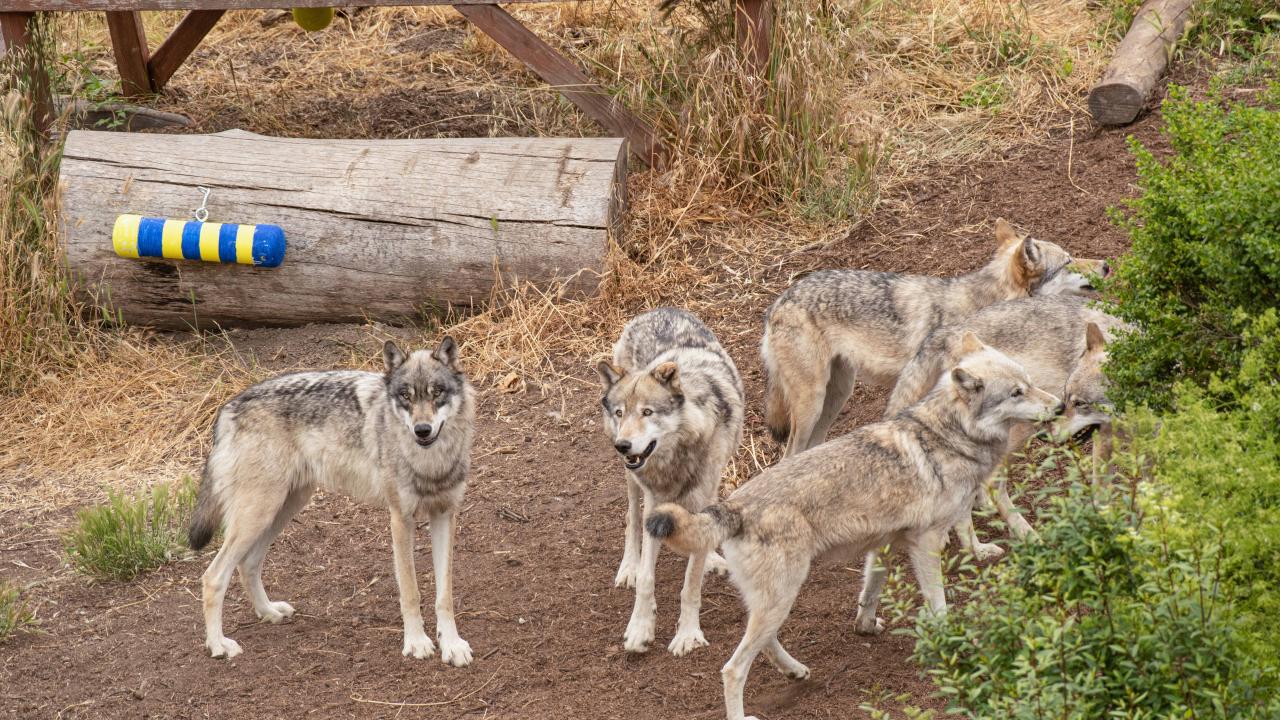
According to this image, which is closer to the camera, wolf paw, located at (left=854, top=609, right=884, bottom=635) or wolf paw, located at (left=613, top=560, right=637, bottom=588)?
wolf paw, located at (left=854, top=609, right=884, bottom=635)

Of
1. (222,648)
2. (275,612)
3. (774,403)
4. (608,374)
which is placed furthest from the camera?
(774,403)

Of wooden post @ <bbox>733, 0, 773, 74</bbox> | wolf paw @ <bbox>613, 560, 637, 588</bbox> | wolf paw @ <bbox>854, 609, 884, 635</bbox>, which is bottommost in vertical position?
wolf paw @ <bbox>613, 560, 637, 588</bbox>

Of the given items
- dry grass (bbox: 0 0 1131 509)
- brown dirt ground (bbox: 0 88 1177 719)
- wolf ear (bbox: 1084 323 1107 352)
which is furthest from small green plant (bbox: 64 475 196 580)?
wolf ear (bbox: 1084 323 1107 352)

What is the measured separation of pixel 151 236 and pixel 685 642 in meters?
5.14

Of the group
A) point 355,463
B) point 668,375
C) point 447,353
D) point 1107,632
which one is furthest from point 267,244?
point 1107,632

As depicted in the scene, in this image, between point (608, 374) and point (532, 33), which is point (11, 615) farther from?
point (532, 33)

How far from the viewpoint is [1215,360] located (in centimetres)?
453

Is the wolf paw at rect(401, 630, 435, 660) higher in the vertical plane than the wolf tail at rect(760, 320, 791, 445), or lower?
lower

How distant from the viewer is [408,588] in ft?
19.1

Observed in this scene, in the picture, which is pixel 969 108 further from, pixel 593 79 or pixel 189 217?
pixel 189 217

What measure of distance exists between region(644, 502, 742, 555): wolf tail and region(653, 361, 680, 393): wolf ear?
3.04 ft

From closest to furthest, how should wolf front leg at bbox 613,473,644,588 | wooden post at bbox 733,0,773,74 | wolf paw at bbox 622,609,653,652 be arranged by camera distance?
1. wolf paw at bbox 622,609,653,652
2. wolf front leg at bbox 613,473,644,588
3. wooden post at bbox 733,0,773,74

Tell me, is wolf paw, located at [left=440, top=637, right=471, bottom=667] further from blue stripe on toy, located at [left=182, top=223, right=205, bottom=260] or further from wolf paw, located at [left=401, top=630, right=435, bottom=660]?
blue stripe on toy, located at [left=182, top=223, right=205, bottom=260]

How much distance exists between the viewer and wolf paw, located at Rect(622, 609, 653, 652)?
5.68m
